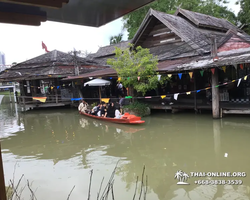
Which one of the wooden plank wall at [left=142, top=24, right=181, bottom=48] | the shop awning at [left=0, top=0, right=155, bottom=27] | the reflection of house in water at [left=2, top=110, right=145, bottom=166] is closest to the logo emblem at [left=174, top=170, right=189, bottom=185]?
the reflection of house in water at [left=2, top=110, right=145, bottom=166]

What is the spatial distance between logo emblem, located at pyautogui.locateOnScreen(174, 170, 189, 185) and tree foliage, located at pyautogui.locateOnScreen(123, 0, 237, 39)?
22216mm

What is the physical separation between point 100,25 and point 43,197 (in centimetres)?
362

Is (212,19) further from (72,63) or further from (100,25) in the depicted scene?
(100,25)

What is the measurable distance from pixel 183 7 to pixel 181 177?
25142mm

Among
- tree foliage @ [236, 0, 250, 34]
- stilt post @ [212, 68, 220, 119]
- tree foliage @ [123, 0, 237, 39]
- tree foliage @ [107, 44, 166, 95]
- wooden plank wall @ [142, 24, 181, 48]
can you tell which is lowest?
stilt post @ [212, 68, 220, 119]

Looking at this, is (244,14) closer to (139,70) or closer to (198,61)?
(198,61)

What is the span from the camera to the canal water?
4820 mm

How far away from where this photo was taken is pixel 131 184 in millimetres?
5121

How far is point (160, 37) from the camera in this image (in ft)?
52.3

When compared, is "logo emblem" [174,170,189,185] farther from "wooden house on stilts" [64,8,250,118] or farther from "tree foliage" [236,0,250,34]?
"tree foliage" [236,0,250,34]

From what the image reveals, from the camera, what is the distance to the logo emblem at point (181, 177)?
16.4ft

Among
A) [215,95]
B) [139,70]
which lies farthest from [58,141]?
[215,95]

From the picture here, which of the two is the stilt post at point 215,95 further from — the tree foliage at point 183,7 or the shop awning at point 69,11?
the tree foliage at point 183,7

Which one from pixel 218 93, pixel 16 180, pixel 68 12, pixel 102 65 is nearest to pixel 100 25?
pixel 68 12
